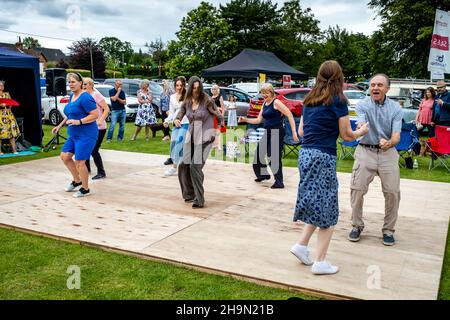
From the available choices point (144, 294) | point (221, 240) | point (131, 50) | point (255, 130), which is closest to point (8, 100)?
point (255, 130)

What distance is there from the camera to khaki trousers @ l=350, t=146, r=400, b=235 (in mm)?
4594

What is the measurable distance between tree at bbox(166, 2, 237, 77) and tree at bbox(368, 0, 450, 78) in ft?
71.5

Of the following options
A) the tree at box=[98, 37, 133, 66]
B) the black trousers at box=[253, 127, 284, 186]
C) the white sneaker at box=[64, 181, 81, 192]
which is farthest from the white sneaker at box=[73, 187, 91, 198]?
the tree at box=[98, 37, 133, 66]

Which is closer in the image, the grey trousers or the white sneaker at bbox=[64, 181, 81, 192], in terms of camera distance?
the grey trousers

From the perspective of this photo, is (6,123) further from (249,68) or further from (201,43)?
(201,43)

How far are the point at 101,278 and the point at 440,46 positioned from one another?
12947 millimetres

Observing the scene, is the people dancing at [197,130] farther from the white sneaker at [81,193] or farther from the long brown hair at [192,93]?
the white sneaker at [81,193]

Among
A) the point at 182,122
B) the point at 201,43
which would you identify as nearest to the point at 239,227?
the point at 182,122

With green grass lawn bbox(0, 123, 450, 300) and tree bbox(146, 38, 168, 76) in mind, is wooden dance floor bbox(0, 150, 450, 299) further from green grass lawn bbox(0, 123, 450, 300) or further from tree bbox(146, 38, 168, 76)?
tree bbox(146, 38, 168, 76)

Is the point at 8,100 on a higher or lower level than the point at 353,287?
higher

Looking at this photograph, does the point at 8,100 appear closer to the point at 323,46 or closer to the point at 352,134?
the point at 352,134

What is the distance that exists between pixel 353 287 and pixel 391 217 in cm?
137

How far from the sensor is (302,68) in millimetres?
56281

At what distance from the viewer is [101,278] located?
390 centimetres
